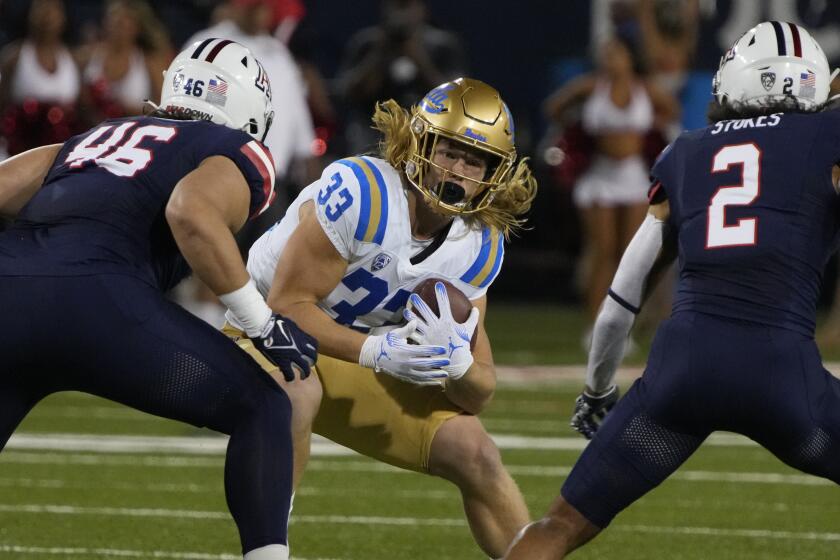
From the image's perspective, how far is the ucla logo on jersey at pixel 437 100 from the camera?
455 centimetres

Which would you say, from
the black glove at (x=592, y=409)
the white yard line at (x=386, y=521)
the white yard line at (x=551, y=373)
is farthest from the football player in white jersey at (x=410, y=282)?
the white yard line at (x=551, y=373)

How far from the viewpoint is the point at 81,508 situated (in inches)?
232

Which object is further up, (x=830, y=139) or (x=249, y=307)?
(x=830, y=139)

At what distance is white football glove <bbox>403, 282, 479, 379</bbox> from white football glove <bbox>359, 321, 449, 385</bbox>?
2cm

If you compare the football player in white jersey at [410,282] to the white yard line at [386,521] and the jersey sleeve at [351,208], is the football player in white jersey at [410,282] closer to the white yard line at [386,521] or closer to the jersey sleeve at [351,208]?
the jersey sleeve at [351,208]

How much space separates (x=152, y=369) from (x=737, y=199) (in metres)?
1.33

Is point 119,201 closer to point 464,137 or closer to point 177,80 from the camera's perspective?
point 177,80

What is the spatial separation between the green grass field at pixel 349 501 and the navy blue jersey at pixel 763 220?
4.88ft

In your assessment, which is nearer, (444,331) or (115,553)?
(444,331)

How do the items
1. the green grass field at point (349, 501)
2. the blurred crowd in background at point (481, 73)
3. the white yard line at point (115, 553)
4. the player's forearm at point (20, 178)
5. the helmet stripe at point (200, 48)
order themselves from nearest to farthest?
the player's forearm at point (20, 178), the helmet stripe at point (200, 48), the white yard line at point (115, 553), the green grass field at point (349, 501), the blurred crowd in background at point (481, 73)

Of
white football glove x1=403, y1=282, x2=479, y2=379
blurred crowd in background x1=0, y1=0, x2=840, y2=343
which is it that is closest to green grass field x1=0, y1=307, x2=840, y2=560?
white football glove x1=403, y1=282, x2=479, y2=379

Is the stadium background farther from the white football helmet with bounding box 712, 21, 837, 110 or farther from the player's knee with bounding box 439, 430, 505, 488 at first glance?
the white football helmet with bounding box 712, 21, 837, 110

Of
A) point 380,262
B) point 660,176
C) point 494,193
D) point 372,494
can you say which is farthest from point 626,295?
point 372,494

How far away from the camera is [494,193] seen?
4.57 m
